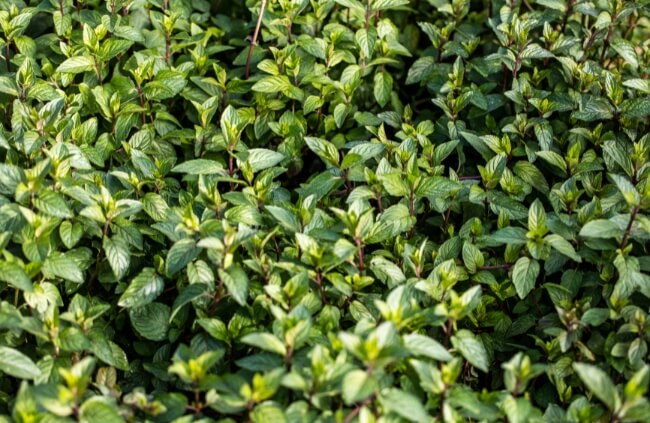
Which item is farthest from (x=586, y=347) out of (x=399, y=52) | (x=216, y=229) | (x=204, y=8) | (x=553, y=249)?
(x=204, y=8)

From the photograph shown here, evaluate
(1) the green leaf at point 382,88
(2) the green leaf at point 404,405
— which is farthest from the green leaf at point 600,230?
(1) the green leaf at point 382,88

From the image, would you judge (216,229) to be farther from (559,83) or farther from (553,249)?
(559,83)

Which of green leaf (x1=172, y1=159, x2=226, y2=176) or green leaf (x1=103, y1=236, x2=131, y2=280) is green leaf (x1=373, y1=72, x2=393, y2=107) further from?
green leaf (x1=103, y1=236, x2=131, y2=280)

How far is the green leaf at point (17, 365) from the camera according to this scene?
2.50m

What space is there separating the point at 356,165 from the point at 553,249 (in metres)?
0.73

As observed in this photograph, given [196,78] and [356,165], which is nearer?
[356,165]

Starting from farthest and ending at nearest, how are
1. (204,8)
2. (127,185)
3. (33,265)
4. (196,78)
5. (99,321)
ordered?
(204,8), (196,78), (127,185), (99,321), (33,265)

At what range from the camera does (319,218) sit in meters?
2.96

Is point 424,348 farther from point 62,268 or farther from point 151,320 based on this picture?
point 62,268

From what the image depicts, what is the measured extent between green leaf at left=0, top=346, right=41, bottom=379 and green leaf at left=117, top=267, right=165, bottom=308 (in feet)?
1.05

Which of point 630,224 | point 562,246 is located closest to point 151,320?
point 562,246

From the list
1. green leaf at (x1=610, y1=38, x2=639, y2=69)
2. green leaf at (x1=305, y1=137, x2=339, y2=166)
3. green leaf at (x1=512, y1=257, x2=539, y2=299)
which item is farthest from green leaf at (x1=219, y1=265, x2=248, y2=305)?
green leaf at (x1=610, y1=38, x2=639, y2=69)

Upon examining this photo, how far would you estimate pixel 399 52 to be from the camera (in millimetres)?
3676

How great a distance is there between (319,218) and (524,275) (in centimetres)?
67
